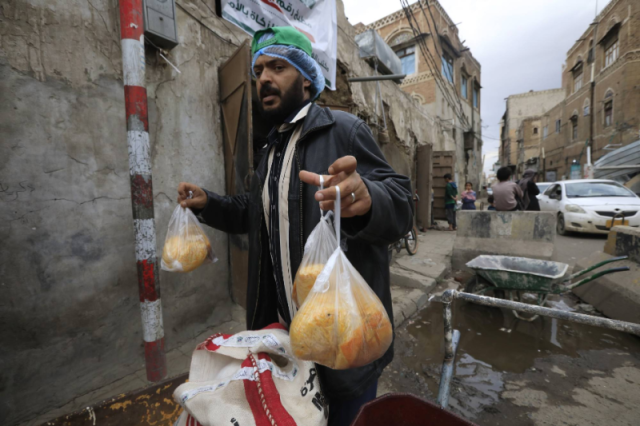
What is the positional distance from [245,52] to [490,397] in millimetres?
3527

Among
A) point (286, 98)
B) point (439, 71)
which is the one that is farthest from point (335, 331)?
point (439, 71)

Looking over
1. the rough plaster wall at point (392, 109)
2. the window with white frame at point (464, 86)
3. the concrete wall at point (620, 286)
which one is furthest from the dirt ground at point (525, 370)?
the window with white frame at point (464, 86)

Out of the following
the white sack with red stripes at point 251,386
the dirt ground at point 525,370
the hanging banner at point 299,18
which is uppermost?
the hanging banner at point 299,18

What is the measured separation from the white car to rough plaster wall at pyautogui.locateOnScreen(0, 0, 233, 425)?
9077 millimetres

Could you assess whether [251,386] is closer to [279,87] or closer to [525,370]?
[279,87]

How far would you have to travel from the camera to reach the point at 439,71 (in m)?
12.7

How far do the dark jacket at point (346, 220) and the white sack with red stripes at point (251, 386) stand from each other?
0.45 feet

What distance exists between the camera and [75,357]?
83.5 inches

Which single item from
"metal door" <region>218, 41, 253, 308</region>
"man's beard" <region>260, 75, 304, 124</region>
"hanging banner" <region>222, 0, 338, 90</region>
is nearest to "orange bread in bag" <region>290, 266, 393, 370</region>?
"man's beard" <region>260, 75, 304, 124</region>

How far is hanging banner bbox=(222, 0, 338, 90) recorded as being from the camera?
3.16m

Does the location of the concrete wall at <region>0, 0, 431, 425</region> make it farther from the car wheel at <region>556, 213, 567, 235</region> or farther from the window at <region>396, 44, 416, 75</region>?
the window at <region>396, 44, 416, 75</region>

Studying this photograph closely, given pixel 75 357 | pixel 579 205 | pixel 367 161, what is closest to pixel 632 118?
pixel 579 205

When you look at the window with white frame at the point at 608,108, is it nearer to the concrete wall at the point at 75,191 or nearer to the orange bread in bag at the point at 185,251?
the concrete wall at the point at 75,191

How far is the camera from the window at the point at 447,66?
15117mm
